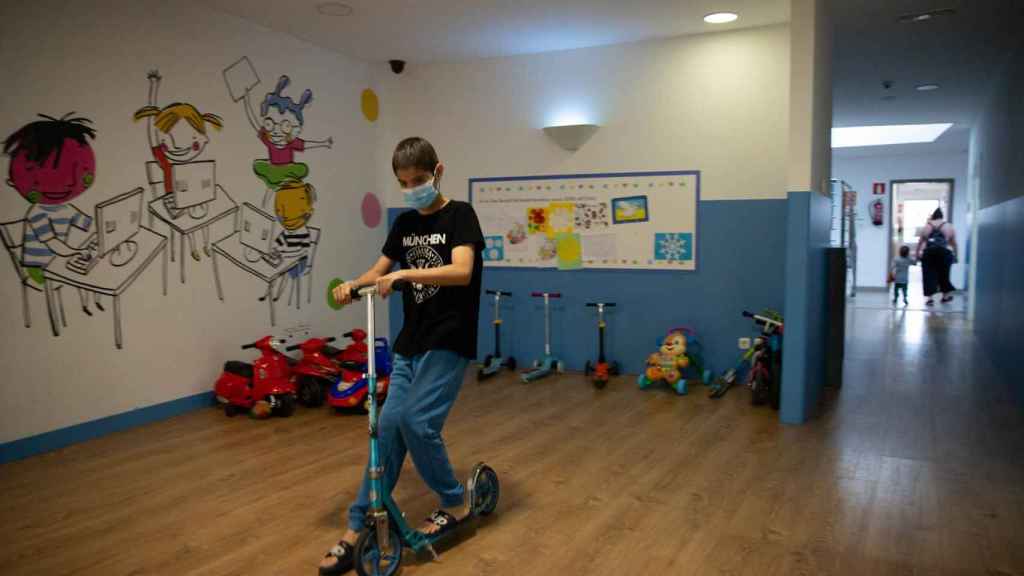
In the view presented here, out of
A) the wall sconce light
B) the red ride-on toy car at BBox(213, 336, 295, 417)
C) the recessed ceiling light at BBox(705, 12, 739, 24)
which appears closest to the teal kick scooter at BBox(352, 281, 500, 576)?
the red ride-on toy car at BBox(213, 336, 295, 417)

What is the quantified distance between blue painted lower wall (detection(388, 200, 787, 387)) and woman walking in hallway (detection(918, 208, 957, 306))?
6.58 metres

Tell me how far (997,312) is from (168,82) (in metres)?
6.68

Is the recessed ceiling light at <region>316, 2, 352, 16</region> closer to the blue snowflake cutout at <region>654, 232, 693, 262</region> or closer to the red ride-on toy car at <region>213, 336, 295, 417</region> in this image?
the red ride-on toy car at <region>213, 336, 295, 417</region>

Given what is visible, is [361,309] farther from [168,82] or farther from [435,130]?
[168,82]

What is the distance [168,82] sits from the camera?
4.53 meters

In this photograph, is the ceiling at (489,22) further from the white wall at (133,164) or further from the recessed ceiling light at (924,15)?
the recessed ceiling light at (924,15)

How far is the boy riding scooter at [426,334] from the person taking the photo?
8.21 feet

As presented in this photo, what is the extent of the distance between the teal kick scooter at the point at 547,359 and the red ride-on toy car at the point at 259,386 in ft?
6.20

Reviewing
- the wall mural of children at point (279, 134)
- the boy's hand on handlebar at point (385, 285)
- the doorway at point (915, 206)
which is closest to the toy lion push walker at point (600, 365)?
the wall mural of children at point (279, 134)

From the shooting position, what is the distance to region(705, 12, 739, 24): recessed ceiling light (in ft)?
16.3

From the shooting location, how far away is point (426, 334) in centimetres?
258

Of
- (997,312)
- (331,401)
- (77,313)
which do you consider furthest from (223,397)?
(997,312)

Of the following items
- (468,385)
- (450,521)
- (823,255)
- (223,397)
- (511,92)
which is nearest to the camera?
(450,521)

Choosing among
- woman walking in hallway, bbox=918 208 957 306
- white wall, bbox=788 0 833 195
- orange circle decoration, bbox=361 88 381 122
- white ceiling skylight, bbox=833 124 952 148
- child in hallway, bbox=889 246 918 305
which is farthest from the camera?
white ceiling skylight, bbox=833 124 952 148
